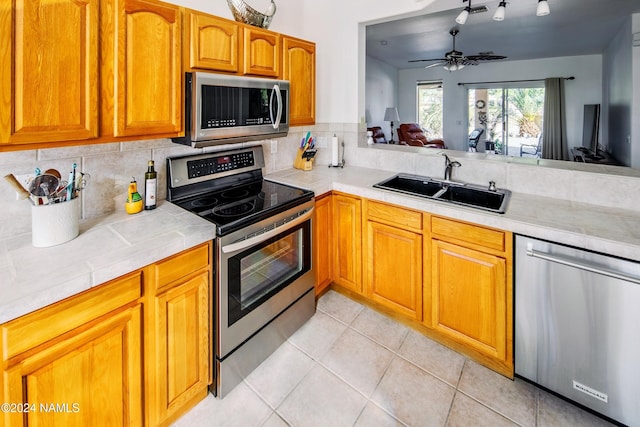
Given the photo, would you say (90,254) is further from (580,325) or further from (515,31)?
(515,31)

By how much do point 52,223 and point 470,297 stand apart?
1.98 meters

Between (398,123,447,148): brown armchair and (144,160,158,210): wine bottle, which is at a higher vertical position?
(398,123,447,148): brown armchair

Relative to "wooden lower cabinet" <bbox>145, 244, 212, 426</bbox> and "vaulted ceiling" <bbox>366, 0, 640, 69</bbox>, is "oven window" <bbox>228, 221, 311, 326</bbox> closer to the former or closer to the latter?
"wooden lower cabinet" <bbox>145, 244, 212, 426</bbox>

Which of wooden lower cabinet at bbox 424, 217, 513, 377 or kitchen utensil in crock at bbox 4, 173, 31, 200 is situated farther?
wooden lower cabinet at bbox 424, 217, 513, 377

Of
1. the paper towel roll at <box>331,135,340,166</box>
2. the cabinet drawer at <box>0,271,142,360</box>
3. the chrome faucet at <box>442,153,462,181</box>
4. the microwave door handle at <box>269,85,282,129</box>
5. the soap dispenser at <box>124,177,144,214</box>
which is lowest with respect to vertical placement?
the cabinet drawer at <box>0,271,142,360</box>

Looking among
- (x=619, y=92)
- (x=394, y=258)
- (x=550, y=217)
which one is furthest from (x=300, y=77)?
(x=619, y=92)

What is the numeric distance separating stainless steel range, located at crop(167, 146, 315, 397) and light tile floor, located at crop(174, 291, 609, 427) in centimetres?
12

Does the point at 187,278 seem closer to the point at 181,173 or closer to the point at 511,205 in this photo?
the point at 181,173

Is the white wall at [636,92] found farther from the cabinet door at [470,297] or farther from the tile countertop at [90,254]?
the tile countertop at [90,254]

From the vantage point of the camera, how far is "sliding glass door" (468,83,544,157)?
770 centimetres

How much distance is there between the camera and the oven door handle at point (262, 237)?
1.50 meters

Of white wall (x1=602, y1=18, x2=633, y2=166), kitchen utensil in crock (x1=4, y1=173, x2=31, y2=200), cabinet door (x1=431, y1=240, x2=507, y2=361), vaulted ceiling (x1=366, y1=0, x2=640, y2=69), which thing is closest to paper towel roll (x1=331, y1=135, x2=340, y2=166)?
cabinet door (x1=431, y1=240, x2=507, y2=361)

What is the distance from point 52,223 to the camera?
1.22 meters

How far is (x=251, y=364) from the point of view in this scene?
1752 millimetres
